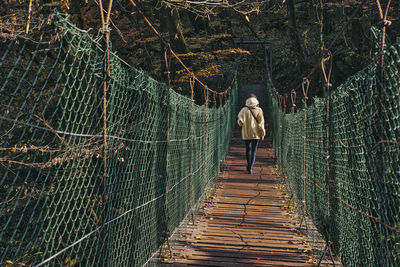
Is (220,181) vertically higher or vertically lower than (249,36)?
lower

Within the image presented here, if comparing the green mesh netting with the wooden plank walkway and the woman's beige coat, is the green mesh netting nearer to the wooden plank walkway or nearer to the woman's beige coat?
the wooden plank walkway

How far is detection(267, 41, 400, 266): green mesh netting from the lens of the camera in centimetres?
187

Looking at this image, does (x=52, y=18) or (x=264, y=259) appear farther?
(x=264, y=259)

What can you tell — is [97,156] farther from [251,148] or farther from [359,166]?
[251,148]

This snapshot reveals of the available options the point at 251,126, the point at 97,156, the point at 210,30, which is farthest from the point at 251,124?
the point at 97,156

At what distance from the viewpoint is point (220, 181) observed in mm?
7520

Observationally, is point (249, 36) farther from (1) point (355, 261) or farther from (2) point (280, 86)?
(1) point (355, 261)

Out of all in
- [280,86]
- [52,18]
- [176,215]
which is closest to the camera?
[52,18]

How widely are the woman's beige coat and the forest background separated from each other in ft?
4.44

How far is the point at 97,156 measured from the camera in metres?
2.11

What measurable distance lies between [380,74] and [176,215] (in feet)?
8.31

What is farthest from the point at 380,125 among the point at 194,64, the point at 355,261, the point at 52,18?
the point at 194,64

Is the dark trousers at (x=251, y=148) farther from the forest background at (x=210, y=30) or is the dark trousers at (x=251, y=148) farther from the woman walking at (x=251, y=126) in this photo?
the forest background at (x=210, y=30)

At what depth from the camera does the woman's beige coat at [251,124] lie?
749cm
